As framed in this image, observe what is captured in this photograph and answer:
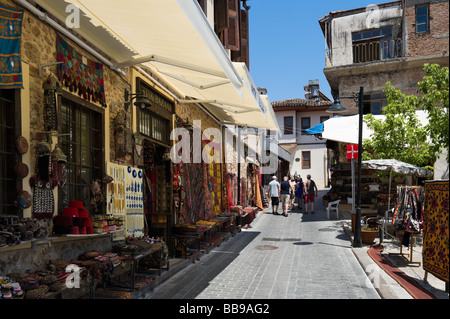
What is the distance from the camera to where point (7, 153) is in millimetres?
4414

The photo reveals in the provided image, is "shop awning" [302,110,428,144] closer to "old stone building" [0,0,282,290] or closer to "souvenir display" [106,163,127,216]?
"old stone building" [0,0,282,290]

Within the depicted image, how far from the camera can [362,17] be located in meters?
22.1

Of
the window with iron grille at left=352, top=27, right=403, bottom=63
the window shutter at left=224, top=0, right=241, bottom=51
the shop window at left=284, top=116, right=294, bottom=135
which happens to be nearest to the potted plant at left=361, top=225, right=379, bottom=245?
the window shutter at left=224, top=0, right=241, bottom=51

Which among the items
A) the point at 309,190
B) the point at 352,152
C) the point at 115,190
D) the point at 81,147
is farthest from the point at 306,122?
the point at 81,147

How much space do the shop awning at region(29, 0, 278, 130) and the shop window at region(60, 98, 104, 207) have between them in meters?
1.08

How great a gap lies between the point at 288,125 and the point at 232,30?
2687 centimetres

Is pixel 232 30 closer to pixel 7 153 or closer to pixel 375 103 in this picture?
pixel 375 103

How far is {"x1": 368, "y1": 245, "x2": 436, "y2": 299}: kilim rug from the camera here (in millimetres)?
6178

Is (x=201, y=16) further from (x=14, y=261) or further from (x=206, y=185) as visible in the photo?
(x=206, y=185)

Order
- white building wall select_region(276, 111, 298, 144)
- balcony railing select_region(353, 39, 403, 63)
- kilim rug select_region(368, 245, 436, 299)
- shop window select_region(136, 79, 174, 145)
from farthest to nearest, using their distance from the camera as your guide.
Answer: white building wall select_region(276, 111, 298, 144), balcony railing select_region(353, 39, 403, 63), shop window select_region(136, 79, 174, 145), kilim rug select_region(368, 245, 436, 299)

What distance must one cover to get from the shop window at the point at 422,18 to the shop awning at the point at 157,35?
598 inches

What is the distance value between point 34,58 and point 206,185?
8.66 m

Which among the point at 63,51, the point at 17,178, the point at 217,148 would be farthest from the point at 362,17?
the point at 17,178

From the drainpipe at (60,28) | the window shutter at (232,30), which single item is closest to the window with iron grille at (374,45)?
the window shutter at (232,30)
